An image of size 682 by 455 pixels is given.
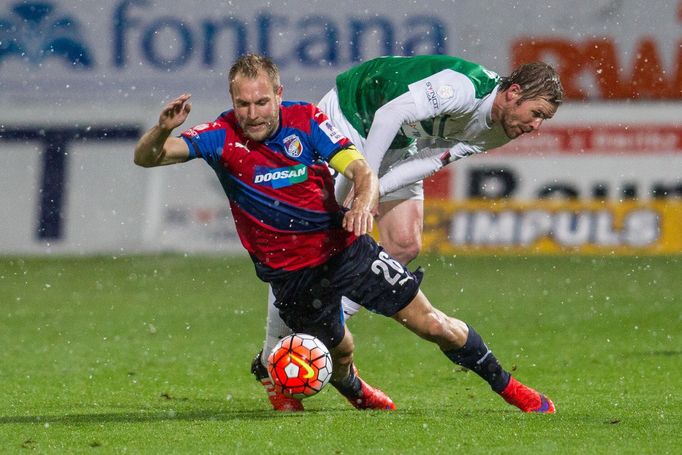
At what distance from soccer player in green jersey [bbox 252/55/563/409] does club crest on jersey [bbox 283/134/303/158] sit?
1.66ft

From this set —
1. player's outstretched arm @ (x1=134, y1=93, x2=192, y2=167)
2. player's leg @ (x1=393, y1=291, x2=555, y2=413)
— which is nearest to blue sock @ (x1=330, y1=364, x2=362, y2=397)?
player's leg @ (x1=393, y1=291, x2=555, y2=413)

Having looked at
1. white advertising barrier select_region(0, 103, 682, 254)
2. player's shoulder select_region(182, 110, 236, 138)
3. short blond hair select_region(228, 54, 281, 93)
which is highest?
short blond hair select_region(228, 54, 281, 93)

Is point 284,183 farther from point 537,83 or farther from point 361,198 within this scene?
point 537,83

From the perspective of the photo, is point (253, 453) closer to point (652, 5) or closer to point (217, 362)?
point (217, 362)

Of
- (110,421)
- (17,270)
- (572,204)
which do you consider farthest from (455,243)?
(110,421)

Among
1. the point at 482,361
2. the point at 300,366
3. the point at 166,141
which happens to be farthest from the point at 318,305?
the point at 166,141

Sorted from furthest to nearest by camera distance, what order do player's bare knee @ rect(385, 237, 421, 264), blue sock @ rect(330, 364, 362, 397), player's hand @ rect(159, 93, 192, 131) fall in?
player's bare knee @ rect(385, 237, 421, 264)
blue sock @ rect(330, 364, 362, 397)
player's hand @ rect(159, 93, 192, 131)

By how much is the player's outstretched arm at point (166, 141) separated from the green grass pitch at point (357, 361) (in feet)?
4.00

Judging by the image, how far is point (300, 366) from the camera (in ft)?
20.0

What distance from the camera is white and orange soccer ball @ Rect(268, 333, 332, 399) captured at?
609 cm

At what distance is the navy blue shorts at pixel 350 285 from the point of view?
625 centimetres

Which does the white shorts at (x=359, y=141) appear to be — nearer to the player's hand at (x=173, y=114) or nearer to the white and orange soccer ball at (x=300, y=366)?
the white and orange soccer ball at (x=300, y=366)

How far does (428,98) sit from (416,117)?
0.41 ft

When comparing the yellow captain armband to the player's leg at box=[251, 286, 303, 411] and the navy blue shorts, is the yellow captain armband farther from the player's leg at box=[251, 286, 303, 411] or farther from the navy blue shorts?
the player's leg at box=[251, 286, 303, 411]
